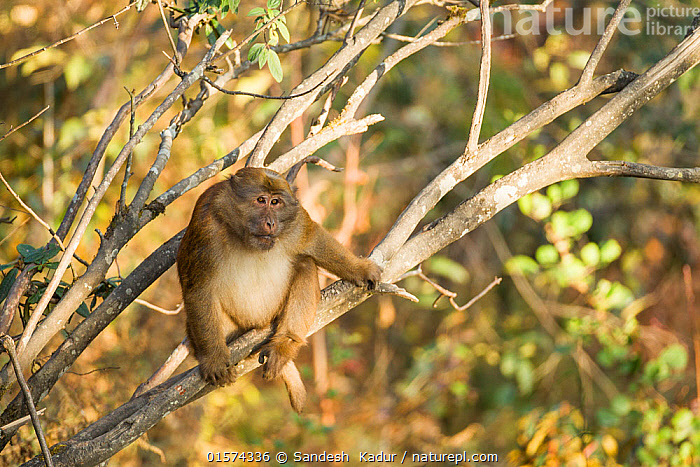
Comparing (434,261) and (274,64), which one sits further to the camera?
(434,261)

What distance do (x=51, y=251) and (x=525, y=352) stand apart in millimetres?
5593

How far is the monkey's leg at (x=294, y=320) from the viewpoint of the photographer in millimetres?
3543

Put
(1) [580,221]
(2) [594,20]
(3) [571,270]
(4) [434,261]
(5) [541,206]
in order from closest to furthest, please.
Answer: (5) [541,206] < (1) [580,221] < (3) [571,270] < (4) [434,261] < (2) [594,20]

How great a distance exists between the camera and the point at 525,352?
7.36 metres

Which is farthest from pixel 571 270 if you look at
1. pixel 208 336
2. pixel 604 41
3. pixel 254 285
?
pixel 208 336

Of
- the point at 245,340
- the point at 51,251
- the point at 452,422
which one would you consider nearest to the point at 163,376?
the point at 245,340

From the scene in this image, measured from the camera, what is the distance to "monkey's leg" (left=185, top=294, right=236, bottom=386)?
10.8ft

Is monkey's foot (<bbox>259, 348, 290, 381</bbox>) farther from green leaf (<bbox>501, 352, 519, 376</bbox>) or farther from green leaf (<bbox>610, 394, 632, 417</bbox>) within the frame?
green leaf (<bbox>501, 352, 519, 376</bbox>)

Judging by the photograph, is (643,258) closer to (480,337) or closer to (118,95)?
(480,337)

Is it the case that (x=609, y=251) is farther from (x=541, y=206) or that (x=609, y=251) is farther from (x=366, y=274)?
(x=366, y=274)

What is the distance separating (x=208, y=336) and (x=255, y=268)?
1.66ft

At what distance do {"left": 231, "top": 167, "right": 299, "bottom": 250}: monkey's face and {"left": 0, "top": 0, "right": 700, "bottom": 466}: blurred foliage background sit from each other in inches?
72.7

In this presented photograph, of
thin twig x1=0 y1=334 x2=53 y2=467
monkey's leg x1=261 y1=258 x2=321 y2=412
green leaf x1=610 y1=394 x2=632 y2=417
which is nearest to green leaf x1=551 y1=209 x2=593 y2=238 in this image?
green leaf x1=610 y1=394 x2=632 y2=417

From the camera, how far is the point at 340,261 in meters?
3.55
